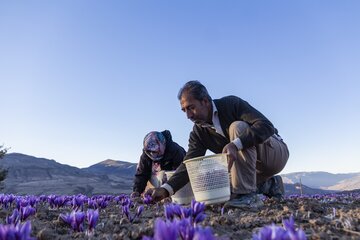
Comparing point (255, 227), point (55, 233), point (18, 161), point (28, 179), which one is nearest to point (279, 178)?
point (255, 227)

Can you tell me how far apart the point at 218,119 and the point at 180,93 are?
573 mm

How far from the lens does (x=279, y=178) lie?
625cm

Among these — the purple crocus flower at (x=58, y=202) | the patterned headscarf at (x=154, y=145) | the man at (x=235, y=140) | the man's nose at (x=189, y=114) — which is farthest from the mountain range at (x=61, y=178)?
the man's nose at (x=189, y=114)

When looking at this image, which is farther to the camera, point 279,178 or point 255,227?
point 279,178

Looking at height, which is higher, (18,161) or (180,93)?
(18,161)

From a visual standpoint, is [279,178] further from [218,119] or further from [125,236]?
[125,236]

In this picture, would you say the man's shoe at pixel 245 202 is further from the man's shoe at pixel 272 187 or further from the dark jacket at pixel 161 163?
the dark jacket at pixel 161 163

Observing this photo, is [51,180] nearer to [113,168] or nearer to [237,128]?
[113,168]

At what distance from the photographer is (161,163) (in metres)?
7.34

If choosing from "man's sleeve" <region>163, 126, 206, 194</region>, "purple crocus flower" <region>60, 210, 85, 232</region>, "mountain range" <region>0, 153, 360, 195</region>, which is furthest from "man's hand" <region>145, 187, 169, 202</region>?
"mountain range" <region>0, 153, 360, 195</region>

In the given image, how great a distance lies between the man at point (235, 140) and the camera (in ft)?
14.7

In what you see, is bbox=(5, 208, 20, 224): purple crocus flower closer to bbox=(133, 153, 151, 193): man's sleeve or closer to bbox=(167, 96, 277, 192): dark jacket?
bbox=(167, 96, 277, 192): dark jacket

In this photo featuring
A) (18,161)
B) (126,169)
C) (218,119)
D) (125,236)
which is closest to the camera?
(125,236)

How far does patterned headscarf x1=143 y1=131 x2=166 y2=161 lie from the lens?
717 centimetres
